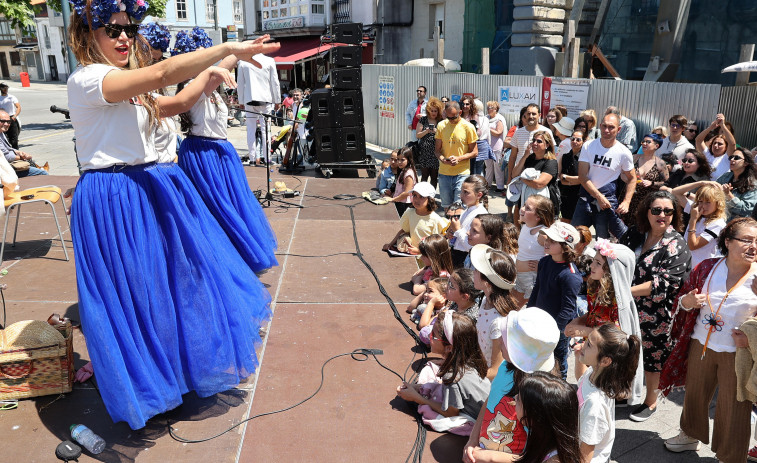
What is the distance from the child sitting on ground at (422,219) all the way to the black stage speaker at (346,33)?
17.3 ft

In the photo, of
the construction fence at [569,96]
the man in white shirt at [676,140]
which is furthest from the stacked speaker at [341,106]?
the man in white shirt at [676,140]

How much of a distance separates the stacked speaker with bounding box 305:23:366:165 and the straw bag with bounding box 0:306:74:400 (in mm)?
7576

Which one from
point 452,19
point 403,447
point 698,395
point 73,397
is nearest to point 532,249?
point 698,395

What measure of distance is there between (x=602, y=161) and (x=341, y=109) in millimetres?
5866

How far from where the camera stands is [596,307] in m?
3.66

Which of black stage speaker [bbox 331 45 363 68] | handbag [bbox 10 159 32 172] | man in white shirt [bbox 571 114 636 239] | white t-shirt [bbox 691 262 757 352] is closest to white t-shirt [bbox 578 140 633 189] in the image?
man in white shirt [bbox 571 114 636 239]

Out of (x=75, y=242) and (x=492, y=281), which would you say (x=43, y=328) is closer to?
(x=75, y=242)

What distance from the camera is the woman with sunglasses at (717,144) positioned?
625cm

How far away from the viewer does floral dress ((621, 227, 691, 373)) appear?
373 centimetres

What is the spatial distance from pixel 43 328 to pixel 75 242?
83 centimetres

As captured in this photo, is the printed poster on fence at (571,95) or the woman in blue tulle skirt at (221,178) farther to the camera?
the printed poster on fence at (571,95)

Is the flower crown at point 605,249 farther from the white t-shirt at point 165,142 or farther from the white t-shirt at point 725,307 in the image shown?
the white t-shirt at point 165,142

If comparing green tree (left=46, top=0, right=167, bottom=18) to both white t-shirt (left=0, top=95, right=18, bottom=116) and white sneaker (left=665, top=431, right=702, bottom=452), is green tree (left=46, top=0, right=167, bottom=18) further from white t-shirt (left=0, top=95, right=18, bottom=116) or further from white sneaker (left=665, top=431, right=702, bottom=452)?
white sneaker (left=665, top=431, right=702, bottom=452)

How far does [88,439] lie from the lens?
10.2 feet
